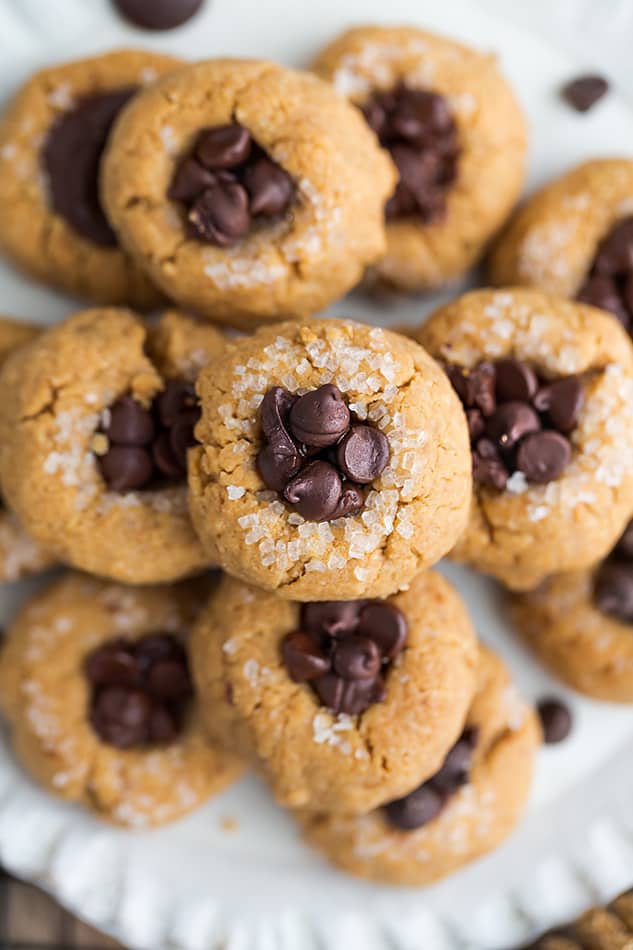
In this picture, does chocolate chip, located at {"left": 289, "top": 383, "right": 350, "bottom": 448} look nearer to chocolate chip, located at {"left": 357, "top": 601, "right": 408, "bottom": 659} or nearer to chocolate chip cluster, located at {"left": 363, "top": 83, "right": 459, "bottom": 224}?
chocolate chip, located at {"left": 357, "top": 601, "right": 408, "bottom": 659}

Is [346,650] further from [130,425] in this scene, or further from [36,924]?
[36,924]

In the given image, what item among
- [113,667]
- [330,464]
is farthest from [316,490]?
[113,667]

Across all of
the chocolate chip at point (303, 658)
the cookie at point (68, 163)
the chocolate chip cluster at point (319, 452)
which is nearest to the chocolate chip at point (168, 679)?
the chocolate chip at point (303, 658)

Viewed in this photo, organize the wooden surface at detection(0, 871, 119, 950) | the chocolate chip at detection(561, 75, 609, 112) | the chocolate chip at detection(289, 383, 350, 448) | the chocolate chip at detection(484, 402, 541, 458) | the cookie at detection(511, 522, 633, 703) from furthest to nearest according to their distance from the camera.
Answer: the wooden surface at detection(0, 871, 119, 950)
the chocolate chip at detection(561, 75, 609, 112)
the cookie at detection(511, 522, 633, 703)
the chocolate chip at detection(484, 402, 541, 458)
the chocolate chip at detection(289, 383, 350, 448)

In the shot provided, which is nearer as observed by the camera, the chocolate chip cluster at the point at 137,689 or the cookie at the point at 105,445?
the cookie at the point at 105,445

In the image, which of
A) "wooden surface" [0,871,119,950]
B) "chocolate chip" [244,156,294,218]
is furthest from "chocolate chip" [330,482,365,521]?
"wooden surface" [0,871,119,950]

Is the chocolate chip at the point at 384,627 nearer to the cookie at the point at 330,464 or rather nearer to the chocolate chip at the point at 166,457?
the cookie at the point at 330,464
